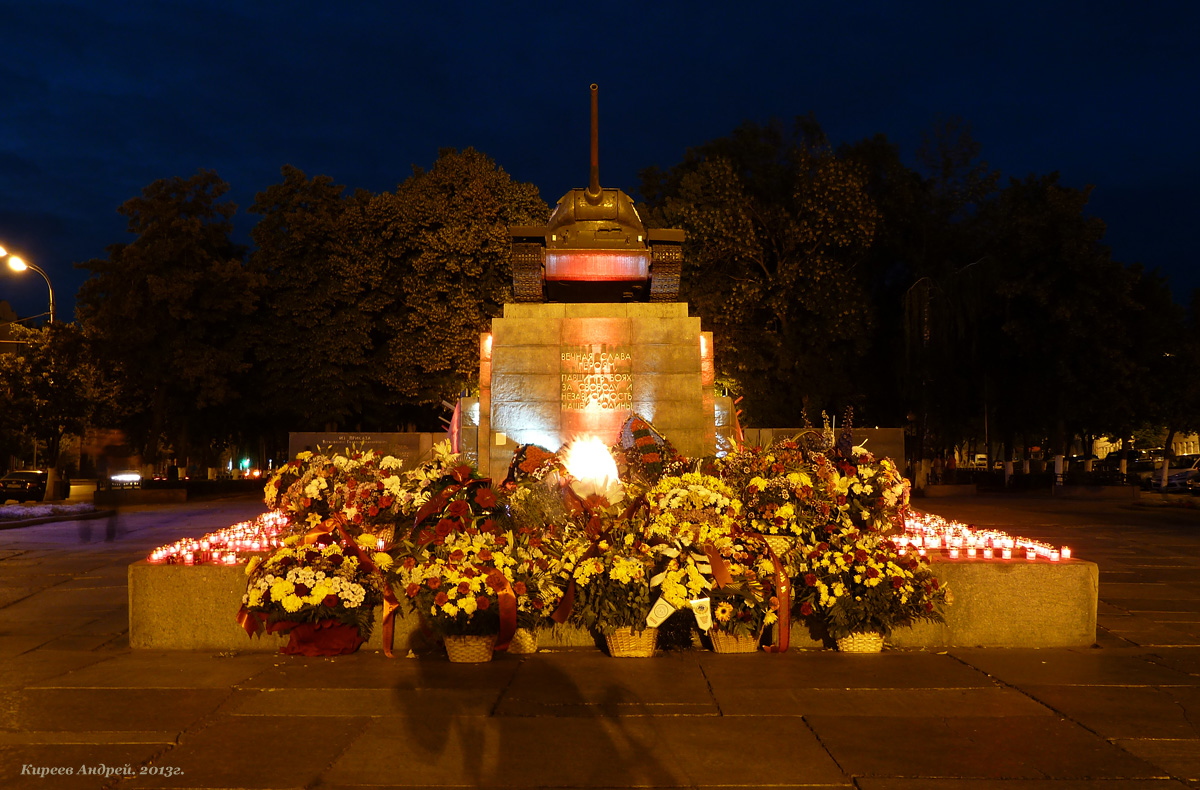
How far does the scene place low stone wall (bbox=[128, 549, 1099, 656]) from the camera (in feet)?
21.6

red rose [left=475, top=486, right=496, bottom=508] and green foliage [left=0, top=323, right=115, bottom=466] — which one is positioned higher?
green foliage [left=0, top=323, right=115, bottom=466]

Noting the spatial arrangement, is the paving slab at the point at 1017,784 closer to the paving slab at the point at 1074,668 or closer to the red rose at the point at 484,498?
the paving slab at the point at 1074,668

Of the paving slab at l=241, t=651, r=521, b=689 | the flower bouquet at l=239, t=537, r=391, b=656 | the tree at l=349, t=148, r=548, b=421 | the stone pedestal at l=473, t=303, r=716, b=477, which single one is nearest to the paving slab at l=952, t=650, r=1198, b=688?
the paving slab at l=241, t=651, r=521, b=689

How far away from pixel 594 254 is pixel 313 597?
8.75 m

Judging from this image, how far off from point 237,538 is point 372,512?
7.65 feet

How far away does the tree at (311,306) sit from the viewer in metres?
29.0

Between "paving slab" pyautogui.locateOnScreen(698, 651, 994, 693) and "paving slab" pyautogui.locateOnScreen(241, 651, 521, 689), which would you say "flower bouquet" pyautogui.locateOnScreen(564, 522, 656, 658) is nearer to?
"paving slab" pyautogui.locateOnScreen(698, 651, 994, 693)

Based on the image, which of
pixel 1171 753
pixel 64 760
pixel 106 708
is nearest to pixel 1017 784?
pixel 1171 753

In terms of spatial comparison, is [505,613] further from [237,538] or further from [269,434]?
[269,434]

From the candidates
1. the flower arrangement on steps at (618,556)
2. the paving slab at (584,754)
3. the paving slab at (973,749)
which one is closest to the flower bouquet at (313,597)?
the flower arrangement on steps at (618,556)

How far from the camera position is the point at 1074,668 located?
598 centimetres

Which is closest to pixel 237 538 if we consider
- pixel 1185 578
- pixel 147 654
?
pixel 147 654

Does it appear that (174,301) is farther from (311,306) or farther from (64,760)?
(64,760)

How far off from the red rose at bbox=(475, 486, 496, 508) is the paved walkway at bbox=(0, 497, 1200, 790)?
1106 millimetres
